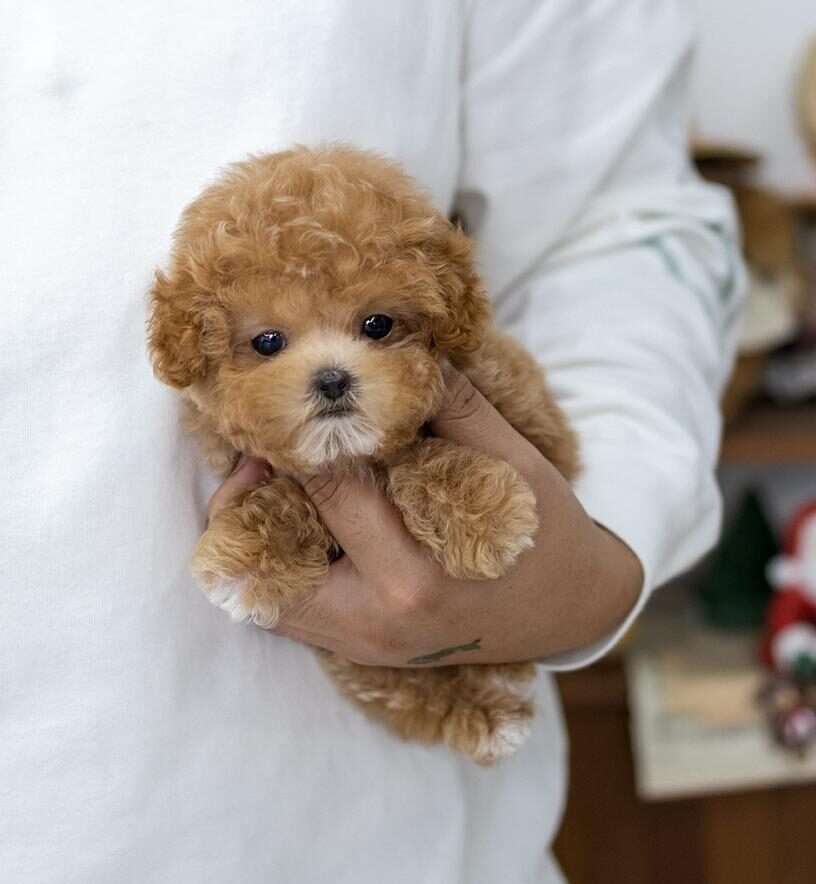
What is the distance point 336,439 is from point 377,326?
0.06 meters

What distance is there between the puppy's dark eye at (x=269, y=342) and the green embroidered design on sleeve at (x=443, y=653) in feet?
0.72

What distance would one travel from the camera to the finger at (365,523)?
546mm

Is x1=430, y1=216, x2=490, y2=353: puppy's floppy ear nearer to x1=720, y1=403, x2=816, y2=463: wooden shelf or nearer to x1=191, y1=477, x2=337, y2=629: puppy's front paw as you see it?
x1=191, y1=477, x2=337, y2=629: puppy's front paw

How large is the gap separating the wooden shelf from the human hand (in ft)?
2.62

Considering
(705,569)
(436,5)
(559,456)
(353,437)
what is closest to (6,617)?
(353,437)

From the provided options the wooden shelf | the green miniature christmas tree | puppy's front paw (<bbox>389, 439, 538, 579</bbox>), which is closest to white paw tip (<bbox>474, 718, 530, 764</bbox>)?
puppy's front paw (<bbox>389, 439, 538, 579</bbox>)

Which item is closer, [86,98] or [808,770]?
[86,98]

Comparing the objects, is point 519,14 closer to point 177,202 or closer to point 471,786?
point 177,202

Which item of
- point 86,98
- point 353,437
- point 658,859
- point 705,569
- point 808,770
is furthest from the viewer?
point 705,569

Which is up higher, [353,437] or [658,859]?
[353,437]

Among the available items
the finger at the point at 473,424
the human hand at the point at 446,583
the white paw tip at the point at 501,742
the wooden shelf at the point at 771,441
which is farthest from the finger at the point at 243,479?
the wooden shelf at the point at 771,441

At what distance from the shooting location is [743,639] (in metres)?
1.55

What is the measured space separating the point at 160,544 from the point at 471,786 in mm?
326

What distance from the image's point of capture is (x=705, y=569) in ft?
5.49
